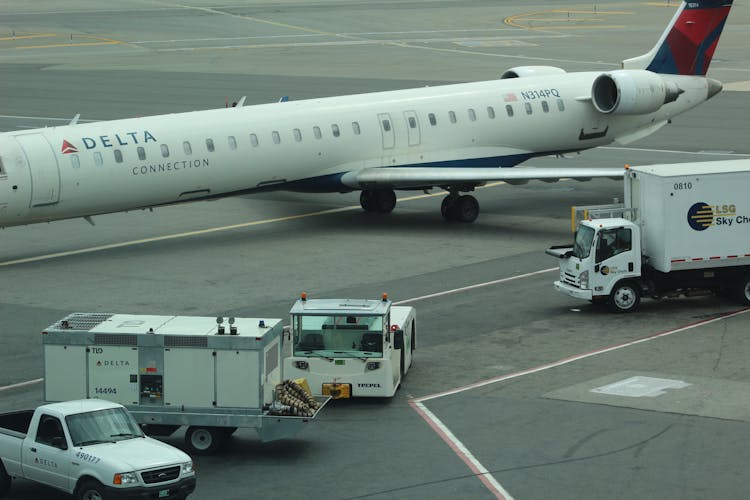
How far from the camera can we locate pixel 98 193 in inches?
1387

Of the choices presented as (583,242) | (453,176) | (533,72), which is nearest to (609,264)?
(583,242)

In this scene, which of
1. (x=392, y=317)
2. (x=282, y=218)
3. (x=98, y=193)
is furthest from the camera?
(x=282, y=218)

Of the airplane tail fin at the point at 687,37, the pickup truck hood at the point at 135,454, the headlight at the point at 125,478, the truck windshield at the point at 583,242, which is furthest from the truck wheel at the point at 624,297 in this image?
the airplane tail fin at the point at 687,37

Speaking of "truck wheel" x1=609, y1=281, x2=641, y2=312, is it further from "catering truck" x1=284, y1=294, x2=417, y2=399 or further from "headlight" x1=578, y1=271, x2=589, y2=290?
"catering truck" x1=284, y1=294, x2=417, y2=399

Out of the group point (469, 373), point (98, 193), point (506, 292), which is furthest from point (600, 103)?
point (469, 373)

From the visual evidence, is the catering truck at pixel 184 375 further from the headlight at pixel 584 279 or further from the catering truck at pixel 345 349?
the headlight at pixel 584 279

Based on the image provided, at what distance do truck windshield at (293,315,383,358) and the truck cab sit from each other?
730 cm

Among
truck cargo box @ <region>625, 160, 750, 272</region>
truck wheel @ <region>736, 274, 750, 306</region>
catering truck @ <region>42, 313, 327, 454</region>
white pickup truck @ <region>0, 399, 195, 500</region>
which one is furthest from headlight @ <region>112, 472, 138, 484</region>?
truck wheel @ <region>736, 274, 750, 306</region>

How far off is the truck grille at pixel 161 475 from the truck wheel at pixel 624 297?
46.7 ft

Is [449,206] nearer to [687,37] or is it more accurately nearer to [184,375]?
[687,37]

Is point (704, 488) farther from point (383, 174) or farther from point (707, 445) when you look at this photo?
point (383, 174)

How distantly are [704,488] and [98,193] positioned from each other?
65.7 ft

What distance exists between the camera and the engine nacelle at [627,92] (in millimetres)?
43125

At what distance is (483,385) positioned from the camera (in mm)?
25406
